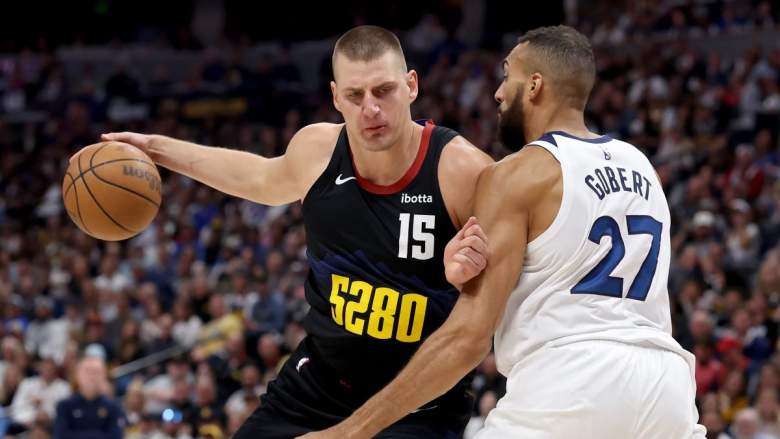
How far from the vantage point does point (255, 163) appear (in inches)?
201

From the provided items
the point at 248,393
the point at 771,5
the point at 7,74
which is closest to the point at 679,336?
the point at 248,393

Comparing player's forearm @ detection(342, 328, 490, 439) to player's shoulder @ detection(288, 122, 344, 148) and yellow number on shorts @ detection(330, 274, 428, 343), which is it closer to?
yellow number on shorts @ detection(330, 274, 428, 343)

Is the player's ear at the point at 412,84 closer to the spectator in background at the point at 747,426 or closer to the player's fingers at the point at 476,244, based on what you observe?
the player's fingers at the point at 476,244

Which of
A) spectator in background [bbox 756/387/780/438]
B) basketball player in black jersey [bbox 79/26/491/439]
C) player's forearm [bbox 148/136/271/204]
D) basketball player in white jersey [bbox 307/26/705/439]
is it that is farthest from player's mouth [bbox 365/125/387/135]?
spectator in background [bbox 756/387/780/438]

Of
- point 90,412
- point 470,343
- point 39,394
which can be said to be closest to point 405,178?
point 470,343

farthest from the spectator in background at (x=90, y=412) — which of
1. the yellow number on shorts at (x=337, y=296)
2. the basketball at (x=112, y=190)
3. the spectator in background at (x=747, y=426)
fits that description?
the yellow number on shorts at (x=337, y=296)

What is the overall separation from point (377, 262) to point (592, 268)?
3.31 feet

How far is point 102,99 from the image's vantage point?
21297mm

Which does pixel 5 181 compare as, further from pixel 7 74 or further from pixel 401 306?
pixel 401 306

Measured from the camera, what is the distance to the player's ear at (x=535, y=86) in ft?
13.4

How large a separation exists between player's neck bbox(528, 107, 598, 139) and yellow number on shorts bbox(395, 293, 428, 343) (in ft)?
2.73

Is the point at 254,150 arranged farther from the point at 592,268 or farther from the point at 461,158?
the point at 592,268

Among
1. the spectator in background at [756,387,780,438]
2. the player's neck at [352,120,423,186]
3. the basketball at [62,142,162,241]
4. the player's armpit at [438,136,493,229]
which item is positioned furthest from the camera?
the spectator in background at [756,387,780,438]

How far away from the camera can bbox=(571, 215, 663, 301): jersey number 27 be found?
3797 mm
